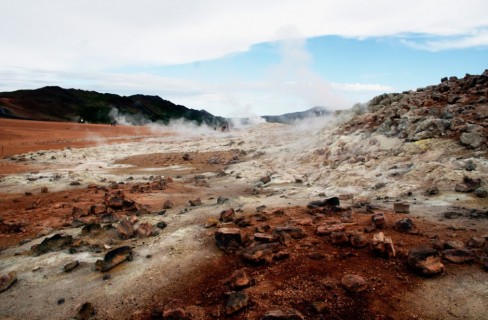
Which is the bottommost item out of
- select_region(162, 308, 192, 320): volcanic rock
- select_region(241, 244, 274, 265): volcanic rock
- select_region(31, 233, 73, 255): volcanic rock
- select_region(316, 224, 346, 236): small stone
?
select_region(31, 233, 73, 255): volcanic rock

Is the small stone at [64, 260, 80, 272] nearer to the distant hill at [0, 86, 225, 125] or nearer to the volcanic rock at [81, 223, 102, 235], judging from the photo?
the volcanic rock at [81, 223, 102, 235]

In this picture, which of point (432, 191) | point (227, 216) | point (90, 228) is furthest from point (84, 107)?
point (432, 191)

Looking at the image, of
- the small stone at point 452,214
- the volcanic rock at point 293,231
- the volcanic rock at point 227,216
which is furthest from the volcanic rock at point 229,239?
the small stone at point 452,214

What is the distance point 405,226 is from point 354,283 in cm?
208

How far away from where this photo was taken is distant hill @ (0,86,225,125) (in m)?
68.0

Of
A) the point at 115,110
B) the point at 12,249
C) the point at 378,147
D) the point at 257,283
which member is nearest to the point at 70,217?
the point at 12,249

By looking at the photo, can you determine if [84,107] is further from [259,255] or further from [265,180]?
[259,255]

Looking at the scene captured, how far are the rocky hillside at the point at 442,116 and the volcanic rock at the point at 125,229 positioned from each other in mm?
9128

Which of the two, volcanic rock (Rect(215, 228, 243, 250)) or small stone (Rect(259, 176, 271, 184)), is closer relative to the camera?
volcanic rock (Rect(215, 228, 243, 250))

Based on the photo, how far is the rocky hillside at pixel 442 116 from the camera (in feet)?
36.0

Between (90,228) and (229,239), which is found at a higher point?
(229,239)

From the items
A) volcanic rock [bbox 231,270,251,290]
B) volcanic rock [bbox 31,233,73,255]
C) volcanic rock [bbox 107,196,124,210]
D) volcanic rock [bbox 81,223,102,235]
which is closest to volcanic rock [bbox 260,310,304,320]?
volcanic rock [bbox 231,270,251,290]

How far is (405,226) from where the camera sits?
20.6ft

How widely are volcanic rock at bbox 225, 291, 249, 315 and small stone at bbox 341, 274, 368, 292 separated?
1.33m
